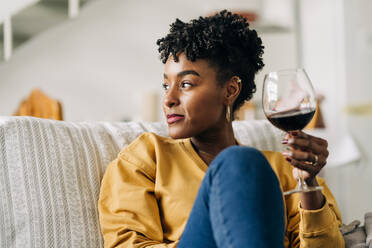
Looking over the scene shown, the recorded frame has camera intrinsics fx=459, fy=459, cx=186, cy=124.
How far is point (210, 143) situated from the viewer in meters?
1.41

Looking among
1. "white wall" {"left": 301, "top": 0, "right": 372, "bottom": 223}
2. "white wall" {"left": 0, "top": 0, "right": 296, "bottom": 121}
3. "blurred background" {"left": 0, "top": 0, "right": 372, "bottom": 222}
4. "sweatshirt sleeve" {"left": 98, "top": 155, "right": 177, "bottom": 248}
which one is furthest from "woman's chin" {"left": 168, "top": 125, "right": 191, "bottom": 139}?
"white wall" {"left": 0, "top": 0, "right": 296, "bottom": 121}

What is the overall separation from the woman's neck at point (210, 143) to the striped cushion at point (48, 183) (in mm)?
275


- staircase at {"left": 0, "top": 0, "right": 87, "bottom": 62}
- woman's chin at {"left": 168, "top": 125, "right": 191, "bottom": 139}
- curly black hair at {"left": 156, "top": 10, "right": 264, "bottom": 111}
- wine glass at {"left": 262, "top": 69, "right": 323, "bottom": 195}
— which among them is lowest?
woman's chin at {"left": 168, "top": 125, "right": 191, "bottom": 139}

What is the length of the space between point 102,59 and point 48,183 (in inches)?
121

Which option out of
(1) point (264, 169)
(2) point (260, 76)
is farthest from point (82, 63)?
(1) point (264, 169)

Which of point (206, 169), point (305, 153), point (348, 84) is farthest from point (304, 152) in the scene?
point (348, 84)

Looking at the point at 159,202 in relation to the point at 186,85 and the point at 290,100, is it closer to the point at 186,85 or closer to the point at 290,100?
the point at 186,85

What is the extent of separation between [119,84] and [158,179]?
10.1 ft

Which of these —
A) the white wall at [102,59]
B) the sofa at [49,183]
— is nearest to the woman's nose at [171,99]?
the sofa at [49,183]

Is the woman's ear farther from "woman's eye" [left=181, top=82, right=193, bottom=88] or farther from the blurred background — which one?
the blurred background

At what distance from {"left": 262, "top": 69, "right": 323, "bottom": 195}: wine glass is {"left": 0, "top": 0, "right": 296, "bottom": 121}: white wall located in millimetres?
3106

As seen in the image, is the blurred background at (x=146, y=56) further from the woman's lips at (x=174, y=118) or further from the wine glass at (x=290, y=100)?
the wine glass at (x=290, y=100)

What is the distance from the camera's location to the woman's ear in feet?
4.51

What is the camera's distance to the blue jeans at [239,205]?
0.85 m
